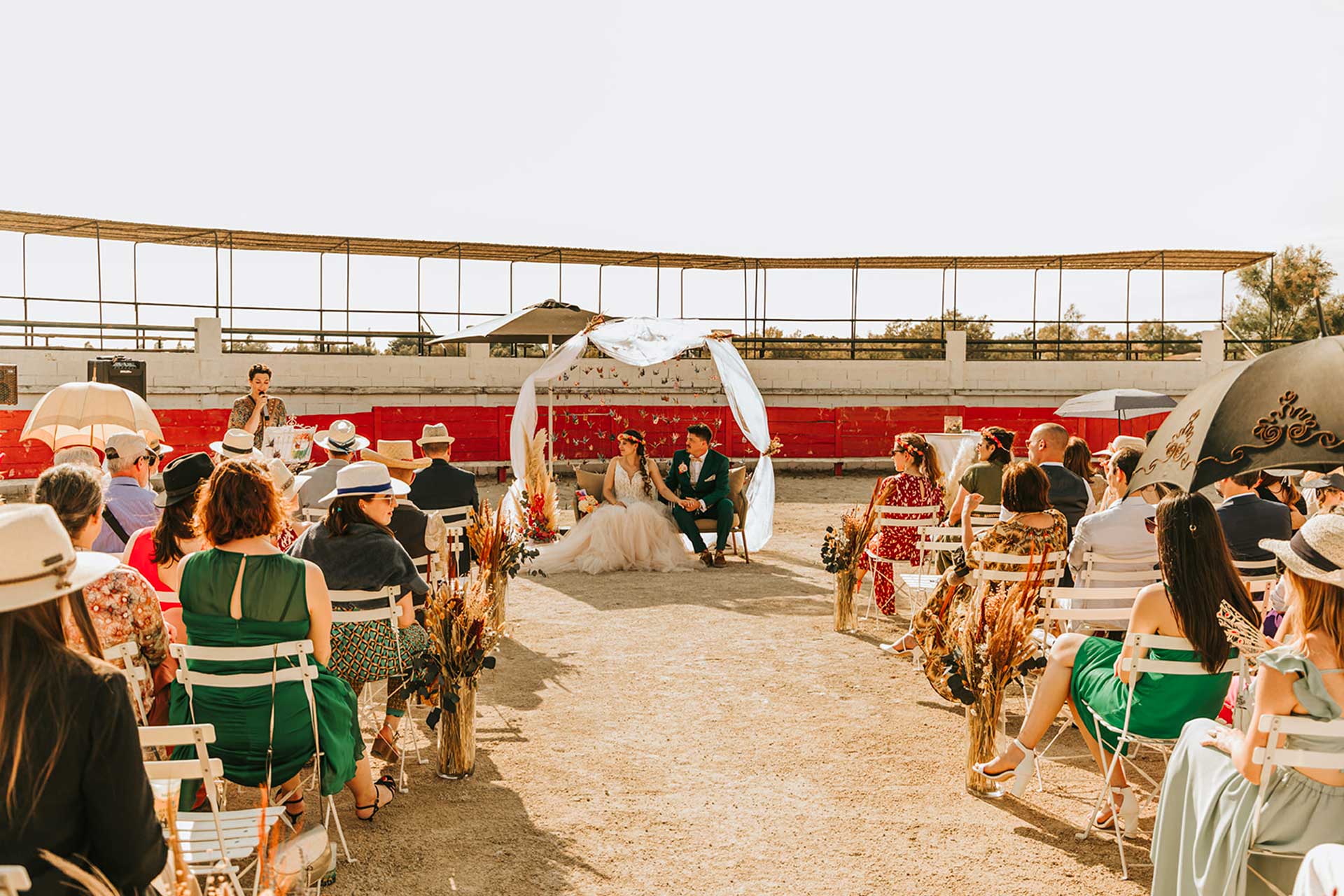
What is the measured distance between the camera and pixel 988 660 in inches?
172

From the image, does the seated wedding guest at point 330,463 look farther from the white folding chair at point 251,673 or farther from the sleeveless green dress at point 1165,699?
the sleeveless green dress at point 1165,699

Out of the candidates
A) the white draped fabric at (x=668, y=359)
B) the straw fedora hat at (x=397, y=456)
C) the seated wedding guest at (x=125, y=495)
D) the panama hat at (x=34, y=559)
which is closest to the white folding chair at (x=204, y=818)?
the panama hat at (x=34, y=559)

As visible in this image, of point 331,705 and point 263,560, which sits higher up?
point 263,560

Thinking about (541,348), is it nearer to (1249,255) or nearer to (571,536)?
(571,536)

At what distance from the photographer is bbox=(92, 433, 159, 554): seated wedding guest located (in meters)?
5.00

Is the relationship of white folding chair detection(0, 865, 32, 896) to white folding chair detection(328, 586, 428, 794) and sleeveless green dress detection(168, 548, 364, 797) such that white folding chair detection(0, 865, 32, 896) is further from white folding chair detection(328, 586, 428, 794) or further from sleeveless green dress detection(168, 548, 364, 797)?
white folding chair detection(328, 586, 428, 794)

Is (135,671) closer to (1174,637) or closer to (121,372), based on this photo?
(1174,637)

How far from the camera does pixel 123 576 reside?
11.8 ft

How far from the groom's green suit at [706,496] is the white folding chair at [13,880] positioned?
908cm

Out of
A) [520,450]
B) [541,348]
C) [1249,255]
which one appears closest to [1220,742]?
[520,450]

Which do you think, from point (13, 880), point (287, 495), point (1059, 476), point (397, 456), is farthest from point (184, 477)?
point (1059, 476)

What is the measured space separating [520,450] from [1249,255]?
1867 cm

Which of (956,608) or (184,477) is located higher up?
(184,477)

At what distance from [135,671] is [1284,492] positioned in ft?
22.5
